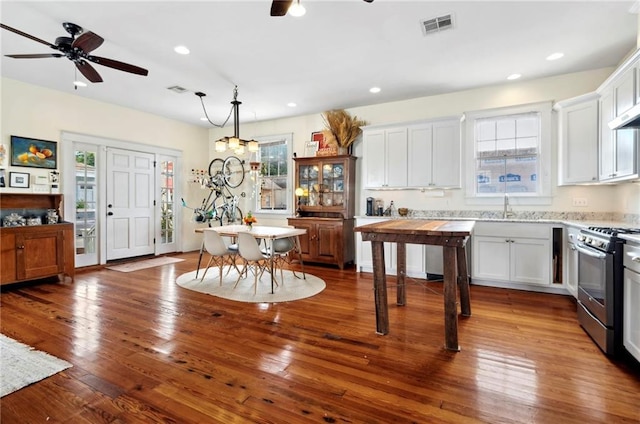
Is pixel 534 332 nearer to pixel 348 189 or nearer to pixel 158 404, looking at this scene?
pixel 158 404

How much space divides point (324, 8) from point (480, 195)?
3404mm

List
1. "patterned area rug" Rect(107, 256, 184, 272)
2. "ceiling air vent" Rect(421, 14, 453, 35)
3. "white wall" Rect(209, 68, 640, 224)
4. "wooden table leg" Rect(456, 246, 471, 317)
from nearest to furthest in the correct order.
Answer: "ceiling air vent" Rect(421, 14, 453, 35), "wooden table leg" Rect(456, 246, 471, 317), "white wall" Rect(209, 68, 640, 224), "patterned area rug" Rect(107, 256, 184, 272)

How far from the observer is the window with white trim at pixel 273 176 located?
6.48m

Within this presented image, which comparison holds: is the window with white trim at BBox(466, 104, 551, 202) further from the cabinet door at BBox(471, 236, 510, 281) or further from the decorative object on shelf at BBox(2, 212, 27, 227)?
the decorative object on shelf at BBox(2, 212, 27, 227)

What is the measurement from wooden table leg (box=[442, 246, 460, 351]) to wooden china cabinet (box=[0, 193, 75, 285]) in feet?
16.5

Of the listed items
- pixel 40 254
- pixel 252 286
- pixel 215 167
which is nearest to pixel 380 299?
pixel 252 286

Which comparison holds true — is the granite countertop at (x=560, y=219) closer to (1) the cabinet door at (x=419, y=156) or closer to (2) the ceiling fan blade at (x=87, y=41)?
(1) the cabinet door at (x=419, y=156)

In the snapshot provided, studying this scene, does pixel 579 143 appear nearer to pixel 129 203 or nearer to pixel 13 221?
pixel 129 203

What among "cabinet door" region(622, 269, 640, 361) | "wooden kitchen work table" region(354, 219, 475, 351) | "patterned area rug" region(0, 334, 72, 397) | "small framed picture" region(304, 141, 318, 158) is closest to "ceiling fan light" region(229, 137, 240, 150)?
"small framed picture" region(304, 141, 318, 158)

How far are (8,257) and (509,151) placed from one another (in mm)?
6853

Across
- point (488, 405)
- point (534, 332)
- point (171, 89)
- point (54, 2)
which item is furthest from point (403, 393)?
point (171, 89)

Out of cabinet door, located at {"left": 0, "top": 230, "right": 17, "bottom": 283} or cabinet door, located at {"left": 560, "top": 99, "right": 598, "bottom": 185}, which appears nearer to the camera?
cabinet door, located at {"left": 560, "top": 99, "right": 598, "bottom": 185}

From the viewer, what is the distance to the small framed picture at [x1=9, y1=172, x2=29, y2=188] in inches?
173

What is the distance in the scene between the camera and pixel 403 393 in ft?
6.21
